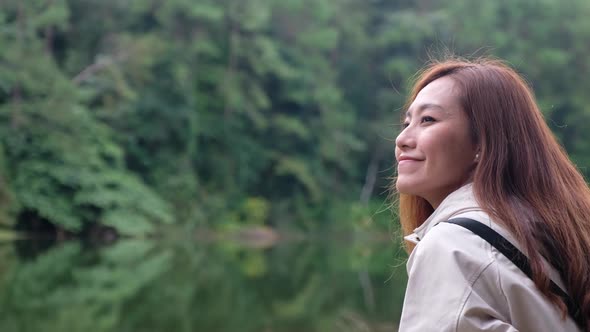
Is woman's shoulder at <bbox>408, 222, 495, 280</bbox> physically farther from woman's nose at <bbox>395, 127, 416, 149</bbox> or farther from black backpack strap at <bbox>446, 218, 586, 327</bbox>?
woman's nose at <bbox>395, 127, 416, 149</bbox>

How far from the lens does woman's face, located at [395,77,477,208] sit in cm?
161

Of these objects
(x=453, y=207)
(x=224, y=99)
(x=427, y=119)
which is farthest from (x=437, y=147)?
(x=224, y=99)

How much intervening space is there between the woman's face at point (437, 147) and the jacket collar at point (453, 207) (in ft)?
0.23

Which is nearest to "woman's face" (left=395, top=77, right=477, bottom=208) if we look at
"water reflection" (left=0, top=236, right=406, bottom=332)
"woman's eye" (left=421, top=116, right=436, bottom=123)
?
"woman's eye" (left=421, top=116, right=436, bottom=123)

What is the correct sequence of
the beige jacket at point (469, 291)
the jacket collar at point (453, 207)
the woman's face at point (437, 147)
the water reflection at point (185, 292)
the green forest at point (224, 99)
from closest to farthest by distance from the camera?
the beige jacket at point (469, 291)
the jacket collar at point (453, 207)
the woman's face at point (437, 147)
the water reflection at point (185, 292)
the green forest at point (224, 99)

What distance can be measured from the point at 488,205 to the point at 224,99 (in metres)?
24.1

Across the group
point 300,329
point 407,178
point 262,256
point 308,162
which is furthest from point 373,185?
point 407,178

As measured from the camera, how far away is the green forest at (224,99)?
19.5 m

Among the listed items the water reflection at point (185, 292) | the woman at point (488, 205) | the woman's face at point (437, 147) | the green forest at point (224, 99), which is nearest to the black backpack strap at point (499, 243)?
the woman at point (488, 205)

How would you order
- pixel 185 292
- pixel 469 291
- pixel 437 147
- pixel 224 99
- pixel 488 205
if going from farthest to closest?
pixel 224 99
pixel 185 292
pixel 437 147
pixel 488 205
pixel 469 291

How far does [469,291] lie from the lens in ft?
4.27

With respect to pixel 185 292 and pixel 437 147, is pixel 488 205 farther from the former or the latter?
pixel 185 292

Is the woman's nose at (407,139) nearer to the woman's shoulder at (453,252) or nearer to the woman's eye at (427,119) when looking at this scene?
the woman's eye at (427,119)

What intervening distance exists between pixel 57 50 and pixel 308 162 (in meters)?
9.31
